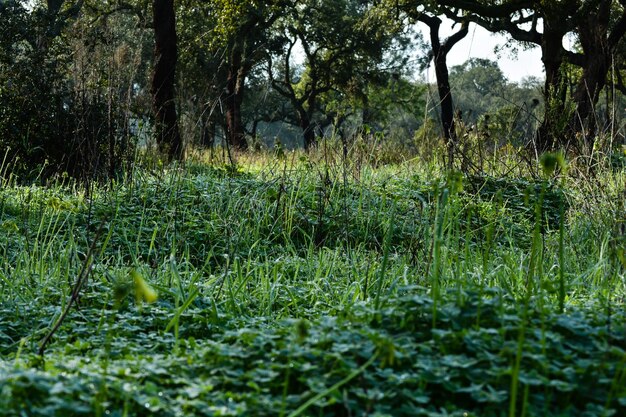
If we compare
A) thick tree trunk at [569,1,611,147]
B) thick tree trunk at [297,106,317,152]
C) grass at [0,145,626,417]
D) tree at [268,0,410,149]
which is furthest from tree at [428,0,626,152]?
grass at [0,145,626,417]

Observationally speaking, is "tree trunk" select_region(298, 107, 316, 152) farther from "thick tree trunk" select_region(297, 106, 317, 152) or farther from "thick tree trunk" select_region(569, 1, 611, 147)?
"thick tree trunk" select_region(569, 1, 611, 147)

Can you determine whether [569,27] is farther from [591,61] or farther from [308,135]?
[308,135]

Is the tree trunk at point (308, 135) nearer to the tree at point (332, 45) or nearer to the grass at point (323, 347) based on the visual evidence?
the tree at point (332, 45)

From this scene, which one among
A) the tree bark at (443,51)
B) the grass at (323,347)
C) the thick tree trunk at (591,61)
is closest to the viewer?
the grass at (323,347)

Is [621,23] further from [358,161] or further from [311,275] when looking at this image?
[311,275]

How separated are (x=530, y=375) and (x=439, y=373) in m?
0.25

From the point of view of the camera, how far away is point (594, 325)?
2.43 m

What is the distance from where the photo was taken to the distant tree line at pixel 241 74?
7.63m

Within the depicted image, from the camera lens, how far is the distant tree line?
Result: 7.63 metres

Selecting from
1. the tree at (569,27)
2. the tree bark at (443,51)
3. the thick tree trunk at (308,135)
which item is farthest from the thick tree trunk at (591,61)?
the thick tree trunk at (308,135)

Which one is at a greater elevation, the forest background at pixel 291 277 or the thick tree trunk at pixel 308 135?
the thick tree trunk at pixel 308 135

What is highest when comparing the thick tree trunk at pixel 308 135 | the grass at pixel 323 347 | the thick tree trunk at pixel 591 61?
the thick tree trunk at pixel 591 61

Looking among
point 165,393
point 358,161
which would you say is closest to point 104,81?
point 358,161

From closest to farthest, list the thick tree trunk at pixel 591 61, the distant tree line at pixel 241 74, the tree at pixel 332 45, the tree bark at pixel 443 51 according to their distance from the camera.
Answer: the distant tree line at pixel 241 74 < the thick tree trunk at pixel 591 61 < the tree bark at pixel 443 51 < the tree at pixel 332 45
